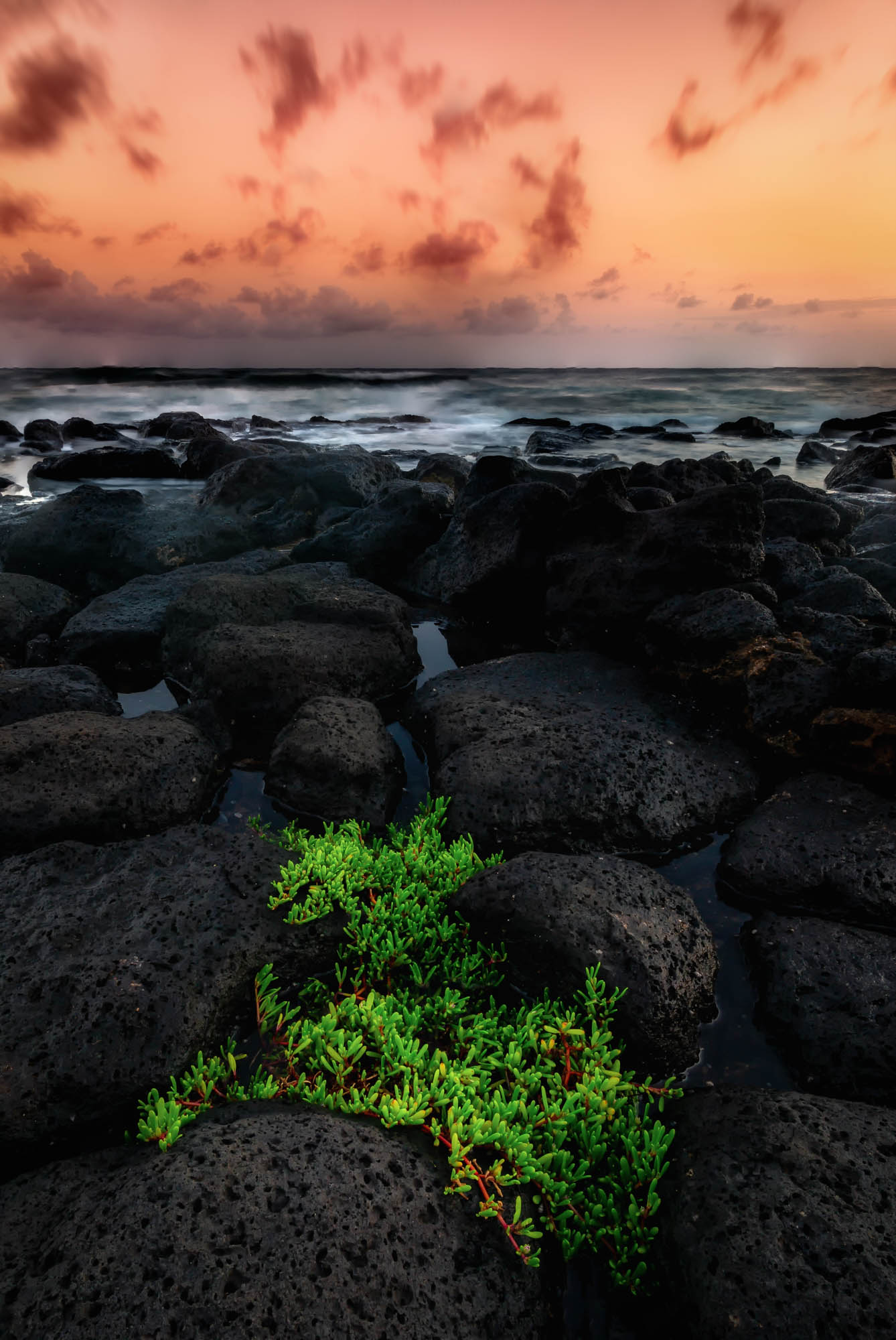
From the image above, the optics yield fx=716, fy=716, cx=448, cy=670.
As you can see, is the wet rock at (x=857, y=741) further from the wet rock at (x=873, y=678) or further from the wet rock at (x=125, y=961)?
the wet rock at (x=125, y=961)

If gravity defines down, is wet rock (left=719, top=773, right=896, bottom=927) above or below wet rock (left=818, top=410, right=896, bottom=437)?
above

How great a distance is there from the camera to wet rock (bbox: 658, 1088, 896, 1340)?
2.49 metres

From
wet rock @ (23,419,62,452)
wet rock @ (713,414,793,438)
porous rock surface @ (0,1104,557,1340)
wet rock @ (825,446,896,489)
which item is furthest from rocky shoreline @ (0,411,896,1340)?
wet rock @ (713,414,793,438)

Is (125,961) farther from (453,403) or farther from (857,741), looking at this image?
(453,403)

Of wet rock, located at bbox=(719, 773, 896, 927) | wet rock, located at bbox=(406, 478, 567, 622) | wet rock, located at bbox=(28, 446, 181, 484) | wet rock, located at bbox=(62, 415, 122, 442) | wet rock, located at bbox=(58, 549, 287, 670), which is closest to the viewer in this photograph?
wet rock, located at bbox=(719, 773, 896, 927)

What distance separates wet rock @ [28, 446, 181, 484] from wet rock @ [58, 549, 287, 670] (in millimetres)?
14023

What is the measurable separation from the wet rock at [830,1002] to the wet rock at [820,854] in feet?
0.87

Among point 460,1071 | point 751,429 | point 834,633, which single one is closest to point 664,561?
point 834,633

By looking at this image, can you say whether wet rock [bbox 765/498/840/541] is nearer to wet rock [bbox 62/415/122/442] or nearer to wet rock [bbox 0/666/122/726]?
wet rock [bbox 0/666/122/726]

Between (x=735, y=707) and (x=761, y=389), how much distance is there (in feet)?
222

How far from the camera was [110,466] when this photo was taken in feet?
70.9

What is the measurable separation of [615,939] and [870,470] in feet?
70.0

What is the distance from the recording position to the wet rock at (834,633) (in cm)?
626

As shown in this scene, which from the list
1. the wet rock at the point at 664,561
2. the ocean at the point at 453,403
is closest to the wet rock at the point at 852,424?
the ocean at the point at 453,403
